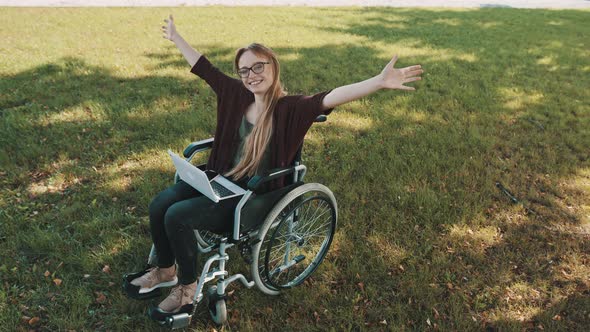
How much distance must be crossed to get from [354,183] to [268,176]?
1.89m

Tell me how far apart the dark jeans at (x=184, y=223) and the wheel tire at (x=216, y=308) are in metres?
0.14

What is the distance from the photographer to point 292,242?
3004 millimetres

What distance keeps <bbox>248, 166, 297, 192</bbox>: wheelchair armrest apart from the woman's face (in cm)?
52

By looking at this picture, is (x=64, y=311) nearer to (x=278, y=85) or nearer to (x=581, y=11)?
(x=278, y=85)

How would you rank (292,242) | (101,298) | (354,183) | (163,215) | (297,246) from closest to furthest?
(163,215) → (101,298) → (292,242) → (297,246) → (354,183)

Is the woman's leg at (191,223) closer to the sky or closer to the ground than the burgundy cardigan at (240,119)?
closer to the ground

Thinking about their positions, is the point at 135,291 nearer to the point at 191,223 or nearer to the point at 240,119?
the point at 191,223

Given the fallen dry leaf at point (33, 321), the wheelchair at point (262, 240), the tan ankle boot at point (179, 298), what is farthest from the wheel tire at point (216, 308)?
the fallen dry leaf at point (33, 321)

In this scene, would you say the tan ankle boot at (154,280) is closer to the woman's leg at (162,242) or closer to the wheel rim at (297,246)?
the woman's leg at (162,242)

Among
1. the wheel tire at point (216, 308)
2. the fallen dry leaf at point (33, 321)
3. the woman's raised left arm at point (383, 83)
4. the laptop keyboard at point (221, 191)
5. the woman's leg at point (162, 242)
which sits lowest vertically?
the fallen dry leaf at point (33, 321)

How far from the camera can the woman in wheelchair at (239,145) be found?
247cm

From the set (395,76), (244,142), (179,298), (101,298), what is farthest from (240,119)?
(101,298)

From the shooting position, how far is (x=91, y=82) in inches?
246

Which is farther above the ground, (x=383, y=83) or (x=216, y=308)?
(x=383, y=83)
